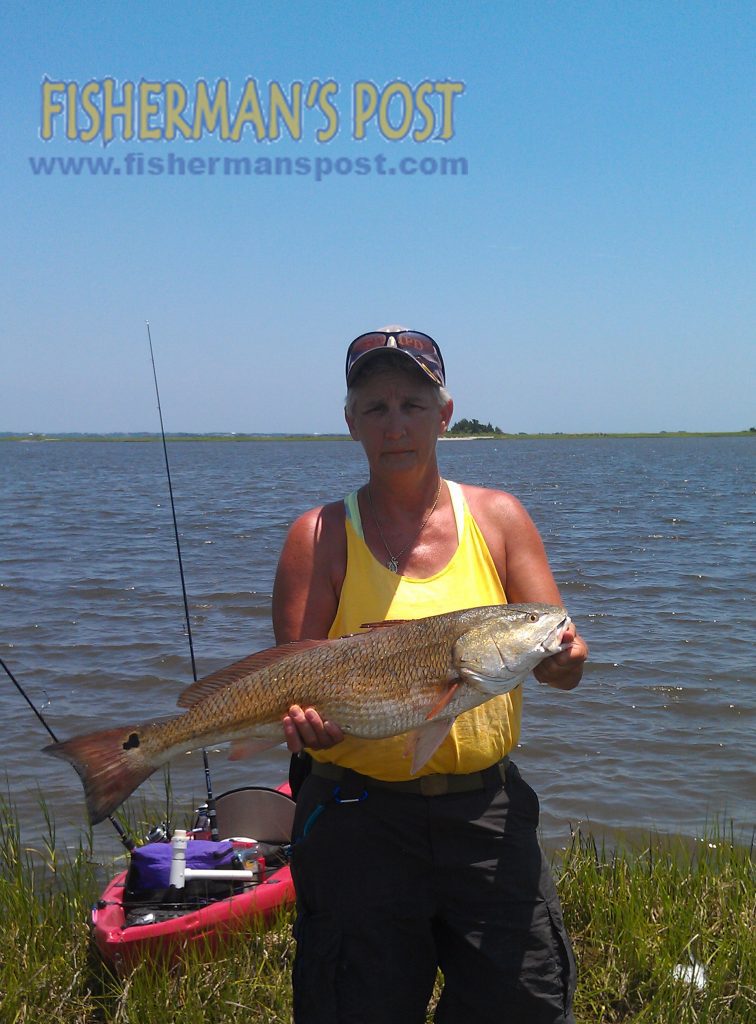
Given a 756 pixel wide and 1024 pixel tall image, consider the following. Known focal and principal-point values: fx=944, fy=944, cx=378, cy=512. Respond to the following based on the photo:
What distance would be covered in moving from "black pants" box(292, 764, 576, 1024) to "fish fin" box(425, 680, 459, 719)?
10.9 inches

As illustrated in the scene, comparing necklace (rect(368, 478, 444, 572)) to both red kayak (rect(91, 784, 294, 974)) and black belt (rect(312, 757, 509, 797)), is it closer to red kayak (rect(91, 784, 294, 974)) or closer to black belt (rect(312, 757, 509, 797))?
black belt (rect(312, 757, 509, 797))

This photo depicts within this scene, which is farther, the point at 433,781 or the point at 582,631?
the point at 582,631

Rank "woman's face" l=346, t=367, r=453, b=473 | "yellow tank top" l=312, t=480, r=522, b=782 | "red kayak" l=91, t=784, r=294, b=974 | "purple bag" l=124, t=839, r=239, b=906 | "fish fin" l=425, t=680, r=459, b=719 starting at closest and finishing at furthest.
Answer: "fish fin" l=425, t=680, r=459, b=719 < "yellow tank top" l=312, t=480, r=522, b=782 < "woman's face" l=346, t=367, r=453, b=473 < "red kayak" l=91, t=784, r=294, b=974 < "purple bag" l=124, t=839, r=239, b=906

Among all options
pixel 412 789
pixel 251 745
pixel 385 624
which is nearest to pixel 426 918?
pixel 412 789

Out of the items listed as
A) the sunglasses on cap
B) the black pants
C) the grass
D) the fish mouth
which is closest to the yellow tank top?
the black pants

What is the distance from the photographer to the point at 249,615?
14.6 meters

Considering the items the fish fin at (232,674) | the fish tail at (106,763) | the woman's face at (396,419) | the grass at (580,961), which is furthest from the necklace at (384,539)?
the grass at (580,961)

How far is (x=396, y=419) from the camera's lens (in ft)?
11.2

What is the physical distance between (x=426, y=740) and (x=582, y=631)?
1048 cm

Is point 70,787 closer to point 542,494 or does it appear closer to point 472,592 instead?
point 472,592

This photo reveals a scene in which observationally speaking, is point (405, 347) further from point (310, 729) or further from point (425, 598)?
point (310, 729)

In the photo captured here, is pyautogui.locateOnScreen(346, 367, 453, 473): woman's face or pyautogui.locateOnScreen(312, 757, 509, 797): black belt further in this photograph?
pyautogui.locateOnScreen(346, 367, 453, 473): woman's face

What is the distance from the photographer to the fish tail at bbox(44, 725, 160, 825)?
126 inches

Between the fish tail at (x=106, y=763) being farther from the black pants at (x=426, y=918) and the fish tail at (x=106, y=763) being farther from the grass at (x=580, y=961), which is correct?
the grass at (x=580, y=961)
